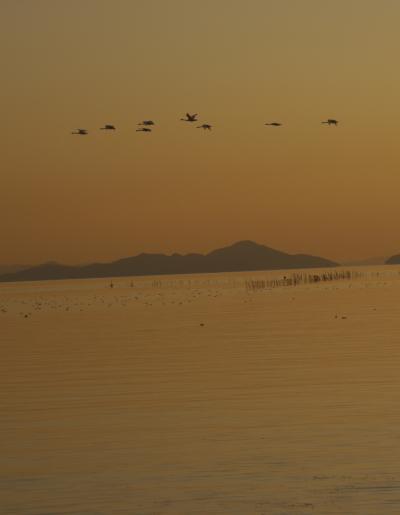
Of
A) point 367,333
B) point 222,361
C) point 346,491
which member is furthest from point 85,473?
point 367,333

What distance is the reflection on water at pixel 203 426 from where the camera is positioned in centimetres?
1892

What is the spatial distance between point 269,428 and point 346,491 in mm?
6512

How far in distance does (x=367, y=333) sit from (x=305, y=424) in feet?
106

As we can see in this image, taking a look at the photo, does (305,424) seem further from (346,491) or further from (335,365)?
(335,365)

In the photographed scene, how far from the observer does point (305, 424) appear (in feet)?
84.4

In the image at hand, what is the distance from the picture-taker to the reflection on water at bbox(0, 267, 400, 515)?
18922 mm

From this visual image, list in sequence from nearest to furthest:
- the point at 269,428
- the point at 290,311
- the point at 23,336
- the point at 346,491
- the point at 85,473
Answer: the point at 346,491 → the point at 85,473 → the point at 269,428 → the point at 23,336 → the point at 290,311

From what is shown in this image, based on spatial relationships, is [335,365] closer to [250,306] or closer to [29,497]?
[29,497]

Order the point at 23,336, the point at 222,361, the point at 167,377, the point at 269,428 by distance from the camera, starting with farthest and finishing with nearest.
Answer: the point at 23,336 → the point at 222,361 → the point at 167,377 → the point at 269,428

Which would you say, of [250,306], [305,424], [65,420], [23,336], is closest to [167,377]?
[65,420]

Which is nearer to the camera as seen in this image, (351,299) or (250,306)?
(250,306)

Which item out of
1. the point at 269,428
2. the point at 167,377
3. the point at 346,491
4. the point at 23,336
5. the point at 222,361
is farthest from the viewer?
the point at 23,336

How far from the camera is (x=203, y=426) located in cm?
2614

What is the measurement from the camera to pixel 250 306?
9444 cm
